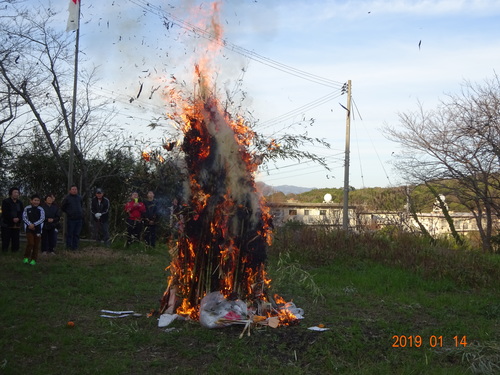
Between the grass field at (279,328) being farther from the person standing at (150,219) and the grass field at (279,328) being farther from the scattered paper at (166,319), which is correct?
the person standing at (150,219)

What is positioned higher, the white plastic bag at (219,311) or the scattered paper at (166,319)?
the white plastic bag at (219,311)

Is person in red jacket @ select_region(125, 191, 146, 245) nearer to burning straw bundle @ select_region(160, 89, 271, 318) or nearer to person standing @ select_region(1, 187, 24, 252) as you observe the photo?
person standing @ select_region(1, 187, 24, 252)

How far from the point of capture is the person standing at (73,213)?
12719mm

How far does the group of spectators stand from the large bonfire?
4.79m

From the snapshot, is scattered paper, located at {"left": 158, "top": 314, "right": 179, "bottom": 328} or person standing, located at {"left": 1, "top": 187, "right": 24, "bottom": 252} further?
person standing, located at {"left": 1, "top": 187, "right": 24, "bottom": 252}

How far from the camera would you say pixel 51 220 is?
11.9 meters

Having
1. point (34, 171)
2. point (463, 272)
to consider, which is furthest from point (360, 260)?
point (34, 171)

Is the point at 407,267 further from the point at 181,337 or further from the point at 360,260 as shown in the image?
the point at 181,337

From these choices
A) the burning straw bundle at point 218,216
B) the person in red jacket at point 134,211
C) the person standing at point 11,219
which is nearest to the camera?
the burning straw bundle at point 218,216

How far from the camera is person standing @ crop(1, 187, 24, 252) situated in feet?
39.2

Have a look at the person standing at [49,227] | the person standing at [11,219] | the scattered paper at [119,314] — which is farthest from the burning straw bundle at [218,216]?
the person standing at [11,219]

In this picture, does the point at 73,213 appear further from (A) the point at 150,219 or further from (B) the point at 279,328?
→ (B) the point at 279,328

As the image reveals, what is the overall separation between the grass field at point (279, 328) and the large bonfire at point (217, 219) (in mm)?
571

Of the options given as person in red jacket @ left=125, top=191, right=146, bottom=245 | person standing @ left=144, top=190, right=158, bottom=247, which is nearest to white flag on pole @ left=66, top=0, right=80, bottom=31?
person in red jacket @ left=125, top=191, right=146, bottom=245
